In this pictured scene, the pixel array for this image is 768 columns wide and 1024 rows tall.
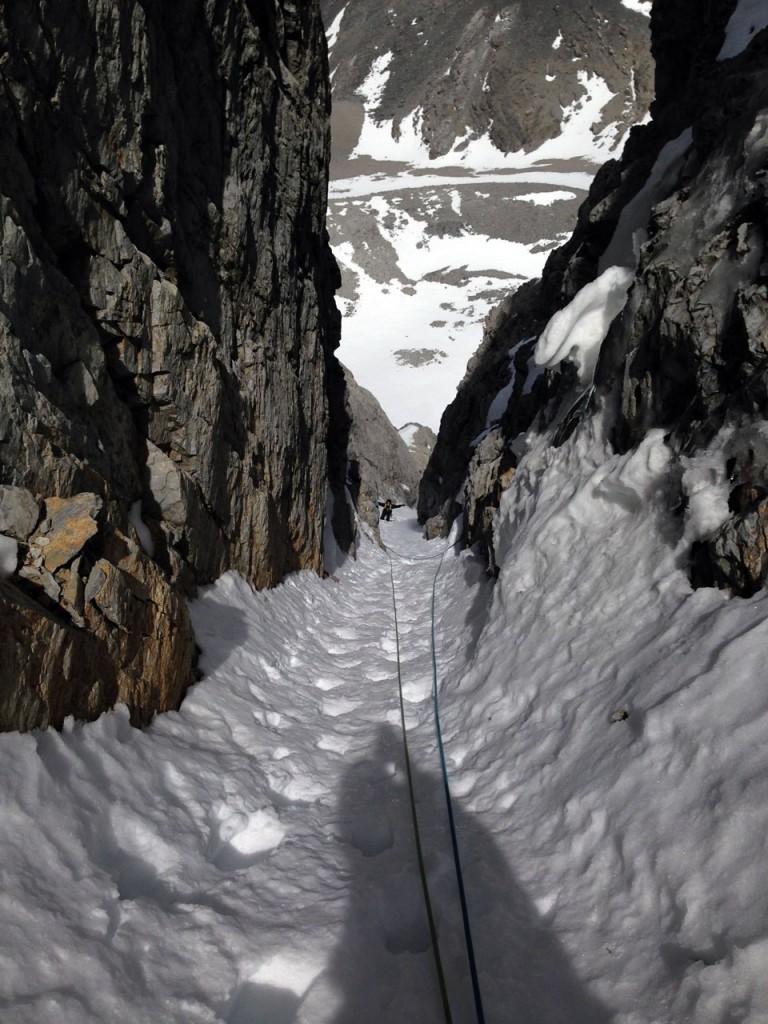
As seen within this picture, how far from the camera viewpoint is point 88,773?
389 centimetres

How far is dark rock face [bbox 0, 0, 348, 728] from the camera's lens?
4.64m

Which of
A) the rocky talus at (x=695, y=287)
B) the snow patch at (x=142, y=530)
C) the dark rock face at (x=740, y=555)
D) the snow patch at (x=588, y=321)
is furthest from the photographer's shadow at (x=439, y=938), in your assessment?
the snow patch at (x=588, y=321)

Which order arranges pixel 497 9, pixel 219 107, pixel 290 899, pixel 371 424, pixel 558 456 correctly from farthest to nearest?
1. pixel 497 9
2. pixel 371 424
3. pixel 219 107
4. pixel 558 456
5. pixel 290 899

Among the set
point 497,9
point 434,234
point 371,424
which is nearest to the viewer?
point 371,424

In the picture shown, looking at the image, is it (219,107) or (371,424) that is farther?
(371,424)

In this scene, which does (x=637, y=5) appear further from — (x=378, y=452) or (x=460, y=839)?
(x=460, y=839)

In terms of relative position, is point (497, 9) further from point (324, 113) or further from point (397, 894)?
point (397, 894)

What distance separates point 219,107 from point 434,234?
3954 inches

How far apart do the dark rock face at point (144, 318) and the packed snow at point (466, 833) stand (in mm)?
757

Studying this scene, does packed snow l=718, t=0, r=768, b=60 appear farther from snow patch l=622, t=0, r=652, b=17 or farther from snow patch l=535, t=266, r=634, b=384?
snow patch l=622, t=0, r=652, b=17

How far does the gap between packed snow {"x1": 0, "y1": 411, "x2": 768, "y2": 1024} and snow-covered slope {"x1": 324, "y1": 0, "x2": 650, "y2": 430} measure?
60.6 metres

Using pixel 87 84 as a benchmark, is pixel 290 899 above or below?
below

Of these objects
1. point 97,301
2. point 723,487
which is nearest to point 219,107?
point 97,301

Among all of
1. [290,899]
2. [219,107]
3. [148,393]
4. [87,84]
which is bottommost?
[290,899]
